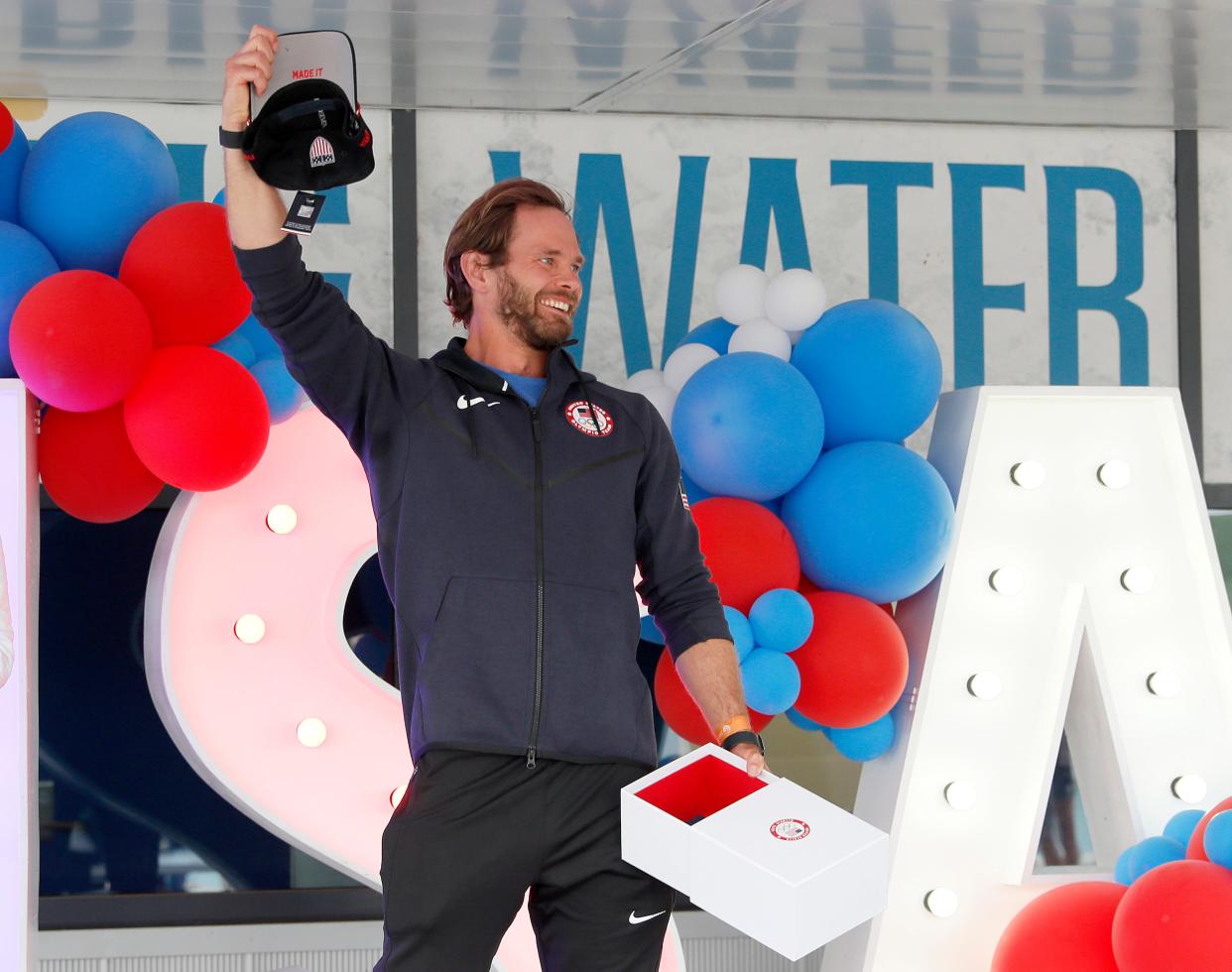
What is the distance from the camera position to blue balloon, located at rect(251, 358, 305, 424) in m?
2.71

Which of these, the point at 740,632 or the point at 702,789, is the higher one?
the point at 740,632

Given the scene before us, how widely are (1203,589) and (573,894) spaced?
5.55 feet

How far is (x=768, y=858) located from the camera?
1825 millimetres

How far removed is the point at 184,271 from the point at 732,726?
114 centimetres

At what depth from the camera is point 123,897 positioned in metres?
3.58

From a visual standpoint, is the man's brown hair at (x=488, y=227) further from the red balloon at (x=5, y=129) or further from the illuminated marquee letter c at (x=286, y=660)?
the red balloon at (x=5, y=129)

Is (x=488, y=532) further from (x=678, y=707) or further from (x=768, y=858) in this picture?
(x=678, y=707)

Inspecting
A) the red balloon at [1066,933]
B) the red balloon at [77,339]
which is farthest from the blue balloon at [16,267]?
the red balloon at [1066,933]

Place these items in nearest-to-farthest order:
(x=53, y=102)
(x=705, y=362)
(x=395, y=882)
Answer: (x=395, y=882) → (x=705, y=362) → (x=53, y=102)

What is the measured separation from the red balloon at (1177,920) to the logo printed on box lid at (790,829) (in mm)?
944

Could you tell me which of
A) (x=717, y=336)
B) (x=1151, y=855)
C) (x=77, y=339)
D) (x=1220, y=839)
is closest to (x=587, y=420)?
(x=77, y=339)

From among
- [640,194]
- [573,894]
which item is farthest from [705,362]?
[573,894]

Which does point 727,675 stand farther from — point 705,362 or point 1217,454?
point 1217,454

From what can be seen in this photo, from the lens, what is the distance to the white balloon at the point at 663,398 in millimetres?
2986
